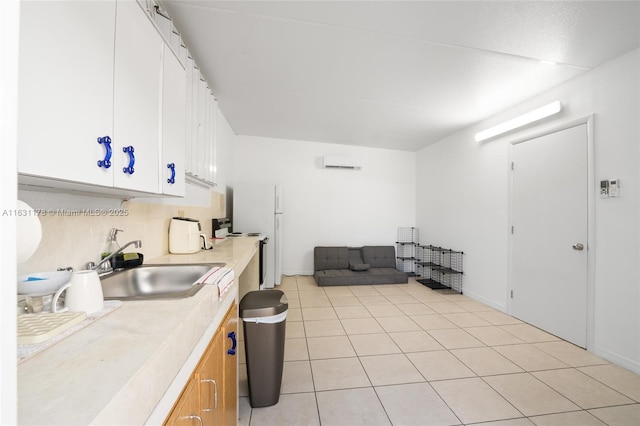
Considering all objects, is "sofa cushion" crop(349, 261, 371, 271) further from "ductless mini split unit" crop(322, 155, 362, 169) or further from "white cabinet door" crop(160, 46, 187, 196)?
"white cabinet door" crop(160, 46, 187, 196)

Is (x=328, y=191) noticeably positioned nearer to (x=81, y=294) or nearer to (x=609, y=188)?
(x=609, y=188)

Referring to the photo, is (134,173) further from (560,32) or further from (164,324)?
(560,32)

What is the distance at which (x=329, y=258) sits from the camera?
4.84 metres

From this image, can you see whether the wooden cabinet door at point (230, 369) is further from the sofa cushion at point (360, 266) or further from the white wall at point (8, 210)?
the sofa cushion at point (360, 266)

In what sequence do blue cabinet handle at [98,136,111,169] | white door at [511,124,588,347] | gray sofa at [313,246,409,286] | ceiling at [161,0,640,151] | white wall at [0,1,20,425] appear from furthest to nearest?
gray sofa at [313,246,409,286]
white door at [511,124,588,347]
ceiling at [161,0,640,151]
blue cabinet handle at [98,136,111,169]
white wall at [0,1,20,425]

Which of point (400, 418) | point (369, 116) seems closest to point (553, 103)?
point (369, 116)

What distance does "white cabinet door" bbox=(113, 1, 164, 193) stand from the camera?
96 centimetres

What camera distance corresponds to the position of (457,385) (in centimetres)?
192

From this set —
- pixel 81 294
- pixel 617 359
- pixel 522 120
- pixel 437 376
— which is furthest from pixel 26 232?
pixel 522 120

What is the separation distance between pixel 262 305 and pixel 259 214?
8.68 ft

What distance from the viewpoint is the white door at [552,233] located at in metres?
2.49

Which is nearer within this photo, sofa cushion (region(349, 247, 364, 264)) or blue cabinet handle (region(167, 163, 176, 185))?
blue cabinet handle (region(167, 163, 176, 185))

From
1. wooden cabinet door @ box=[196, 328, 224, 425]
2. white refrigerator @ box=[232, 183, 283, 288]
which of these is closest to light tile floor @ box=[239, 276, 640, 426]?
wooden cabinet door @ box=[196, 328, 224, 425]

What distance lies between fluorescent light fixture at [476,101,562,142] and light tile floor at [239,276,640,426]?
2.35 meters
